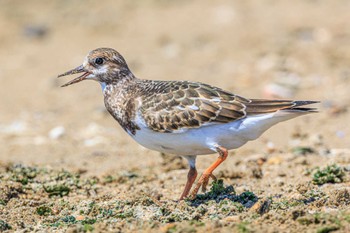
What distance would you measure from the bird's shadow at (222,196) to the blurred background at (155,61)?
7.42 ft

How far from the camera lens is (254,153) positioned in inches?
381

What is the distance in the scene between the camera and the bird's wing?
22.6ft

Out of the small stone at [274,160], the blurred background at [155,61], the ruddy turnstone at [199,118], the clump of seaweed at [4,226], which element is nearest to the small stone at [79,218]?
the clump of seaweed at [4,226]

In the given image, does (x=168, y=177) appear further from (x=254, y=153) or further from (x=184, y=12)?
(x=184, y=12)

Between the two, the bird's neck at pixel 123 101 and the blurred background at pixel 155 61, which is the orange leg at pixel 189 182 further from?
the blurred background at pixel 155 61

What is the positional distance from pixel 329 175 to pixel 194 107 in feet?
5.75

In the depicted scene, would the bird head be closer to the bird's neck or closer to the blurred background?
the bird's neck

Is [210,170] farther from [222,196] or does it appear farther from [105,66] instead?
[105,66]

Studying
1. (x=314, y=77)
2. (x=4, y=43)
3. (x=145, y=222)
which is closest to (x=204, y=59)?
(x=314, y=77)

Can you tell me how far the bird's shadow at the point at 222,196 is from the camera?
689cm

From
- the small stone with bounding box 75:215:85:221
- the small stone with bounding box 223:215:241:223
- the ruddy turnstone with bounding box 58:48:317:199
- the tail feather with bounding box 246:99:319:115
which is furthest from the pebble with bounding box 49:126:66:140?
the small stone with bounding box 223:215:241:223

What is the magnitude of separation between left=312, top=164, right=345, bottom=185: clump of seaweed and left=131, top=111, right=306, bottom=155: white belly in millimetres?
1113

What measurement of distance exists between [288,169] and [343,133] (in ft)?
6.75

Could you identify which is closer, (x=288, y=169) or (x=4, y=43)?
(x=288, y=169)
